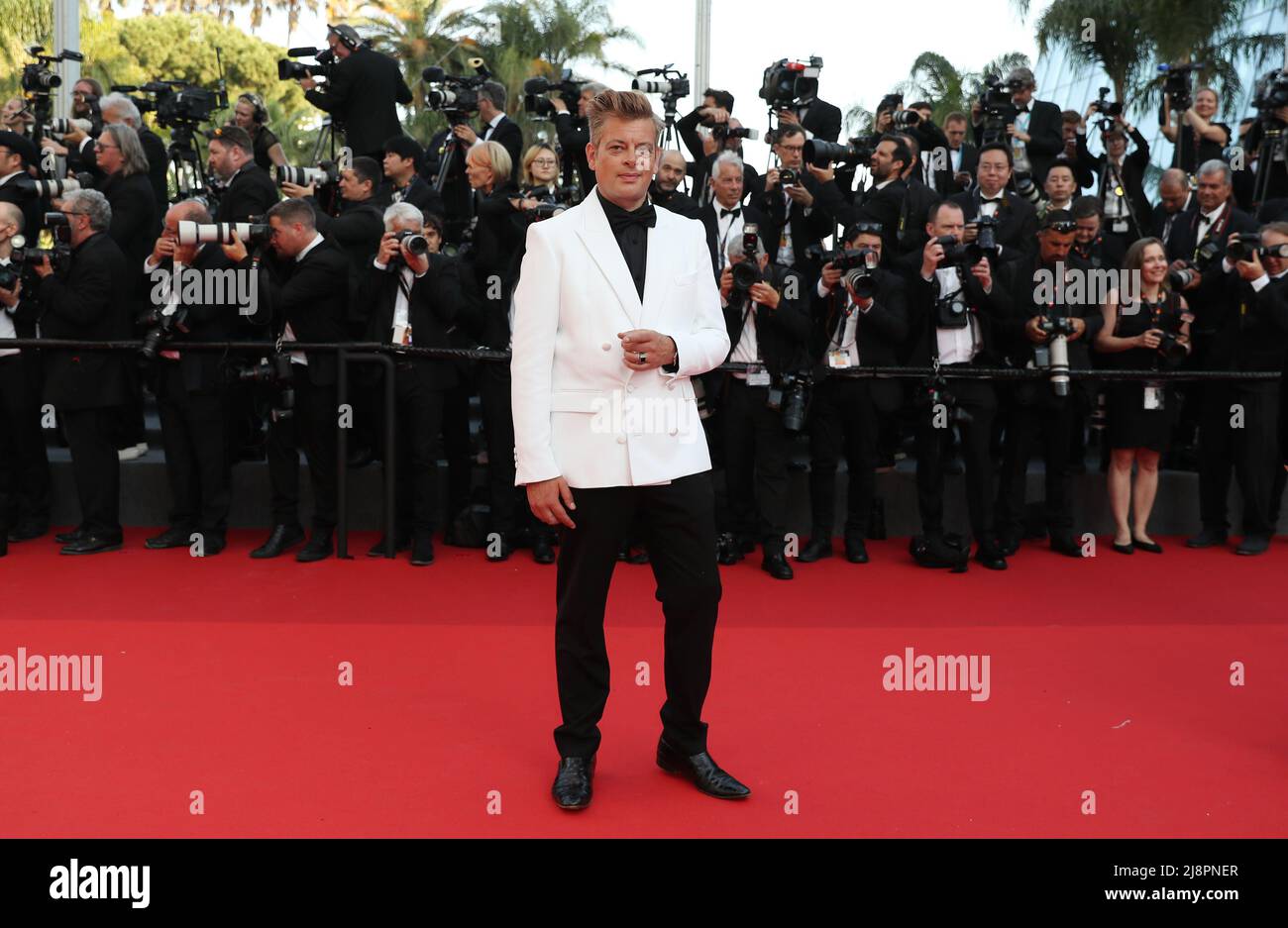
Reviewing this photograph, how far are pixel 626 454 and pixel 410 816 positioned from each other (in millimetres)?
1054

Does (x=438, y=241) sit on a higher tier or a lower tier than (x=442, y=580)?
higher

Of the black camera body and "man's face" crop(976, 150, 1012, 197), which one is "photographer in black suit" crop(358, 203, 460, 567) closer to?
the black camera body

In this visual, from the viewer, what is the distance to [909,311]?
678 cm

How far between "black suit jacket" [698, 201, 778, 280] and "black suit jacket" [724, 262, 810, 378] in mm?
324

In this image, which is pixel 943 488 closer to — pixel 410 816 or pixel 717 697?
pixel 717 697

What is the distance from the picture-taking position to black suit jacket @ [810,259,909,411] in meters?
6.62

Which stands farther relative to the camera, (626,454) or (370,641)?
(370,641)

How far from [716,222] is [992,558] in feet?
7.37

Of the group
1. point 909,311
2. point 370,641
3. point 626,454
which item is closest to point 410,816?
point 626,454

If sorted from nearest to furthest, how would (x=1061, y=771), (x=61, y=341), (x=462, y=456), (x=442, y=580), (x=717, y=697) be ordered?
(x=1061, y=771)
(x=717, y=697)
(x=442, y=580)
(x=61, y=341)
(x=462, y=456)

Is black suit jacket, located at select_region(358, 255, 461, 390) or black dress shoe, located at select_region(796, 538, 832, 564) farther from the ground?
black suit jacket, located at select_region(358, 255, 461, 390)

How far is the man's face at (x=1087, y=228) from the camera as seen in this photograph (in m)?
7.15

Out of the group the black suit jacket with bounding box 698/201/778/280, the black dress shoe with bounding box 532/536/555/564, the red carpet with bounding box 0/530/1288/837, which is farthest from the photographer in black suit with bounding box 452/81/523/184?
the red carpet with bounding box 0/530/1288/837

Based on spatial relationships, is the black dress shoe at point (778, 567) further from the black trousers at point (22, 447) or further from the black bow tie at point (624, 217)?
the black trousers at point (22, 447)
